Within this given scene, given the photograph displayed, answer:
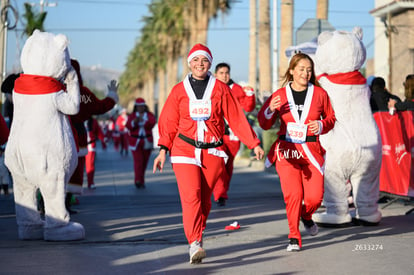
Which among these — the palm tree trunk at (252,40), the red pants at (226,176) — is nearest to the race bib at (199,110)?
the red pants at (226,176)

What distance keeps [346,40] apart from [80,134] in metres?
3.99

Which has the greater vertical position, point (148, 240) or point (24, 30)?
point (24, 30)

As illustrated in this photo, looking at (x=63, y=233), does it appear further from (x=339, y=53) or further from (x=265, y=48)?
(x=265, y=48)

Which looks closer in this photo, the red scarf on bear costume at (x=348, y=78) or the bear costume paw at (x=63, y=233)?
the bear costume paw at (x=63, y=233)

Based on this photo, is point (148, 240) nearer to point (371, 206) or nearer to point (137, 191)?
point (371, 206)

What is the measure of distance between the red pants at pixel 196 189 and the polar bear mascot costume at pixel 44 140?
5.48 ft

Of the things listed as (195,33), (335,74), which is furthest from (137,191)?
(195,33)

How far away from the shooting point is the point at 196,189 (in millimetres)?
7320

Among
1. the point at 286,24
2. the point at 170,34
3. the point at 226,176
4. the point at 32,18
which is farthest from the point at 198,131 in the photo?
the point at 170,34

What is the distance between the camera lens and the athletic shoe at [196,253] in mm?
7109

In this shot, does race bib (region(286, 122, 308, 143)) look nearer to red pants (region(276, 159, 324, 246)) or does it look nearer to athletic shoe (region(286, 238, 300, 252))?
red pants (region(276, 159, 324, 246))

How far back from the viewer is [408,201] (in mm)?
11742

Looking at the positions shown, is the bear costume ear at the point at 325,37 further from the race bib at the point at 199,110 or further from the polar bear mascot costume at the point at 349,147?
the race bib at the point at 199,110

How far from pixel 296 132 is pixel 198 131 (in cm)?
109
